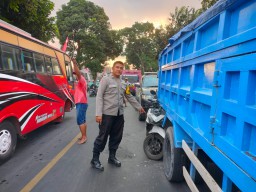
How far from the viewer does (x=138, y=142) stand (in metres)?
6.56

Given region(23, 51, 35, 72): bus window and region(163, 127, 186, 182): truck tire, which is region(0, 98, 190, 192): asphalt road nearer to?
region(163, 127, 186, 182): truck tire

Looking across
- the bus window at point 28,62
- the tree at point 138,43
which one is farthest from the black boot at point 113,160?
the tree at point 138,43

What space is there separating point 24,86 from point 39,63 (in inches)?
58.9

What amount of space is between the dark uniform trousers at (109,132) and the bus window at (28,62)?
272 centimetres

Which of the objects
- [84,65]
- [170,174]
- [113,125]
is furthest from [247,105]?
[84,65]

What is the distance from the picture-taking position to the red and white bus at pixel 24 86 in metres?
4.99

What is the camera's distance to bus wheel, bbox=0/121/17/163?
487 centimetres

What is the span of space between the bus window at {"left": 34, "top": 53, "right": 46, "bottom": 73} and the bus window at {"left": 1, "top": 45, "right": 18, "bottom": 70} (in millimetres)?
1182

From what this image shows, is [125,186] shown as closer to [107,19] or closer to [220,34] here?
[220,34]

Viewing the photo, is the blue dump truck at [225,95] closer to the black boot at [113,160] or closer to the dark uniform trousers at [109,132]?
the dark uniform trousers at [109,132]

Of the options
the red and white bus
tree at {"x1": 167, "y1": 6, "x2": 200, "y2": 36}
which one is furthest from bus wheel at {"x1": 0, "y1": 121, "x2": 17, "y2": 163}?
tree at {"x1": 167, "y1": 6, "x2": 200, "y2": 36}

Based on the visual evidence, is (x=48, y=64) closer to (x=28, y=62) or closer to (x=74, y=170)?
(x=28, y=62)

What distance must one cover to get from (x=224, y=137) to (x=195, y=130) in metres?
0.69

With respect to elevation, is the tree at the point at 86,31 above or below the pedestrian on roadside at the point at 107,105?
above
